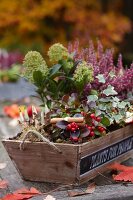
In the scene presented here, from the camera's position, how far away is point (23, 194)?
2.68 m

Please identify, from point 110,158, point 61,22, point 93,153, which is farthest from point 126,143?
point 61,22

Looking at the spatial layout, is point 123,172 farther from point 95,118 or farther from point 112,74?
point 112,74

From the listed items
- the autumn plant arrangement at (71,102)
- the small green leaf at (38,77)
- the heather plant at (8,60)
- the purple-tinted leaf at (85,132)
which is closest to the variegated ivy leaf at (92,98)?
the autumn plant arrangement at (71,102)

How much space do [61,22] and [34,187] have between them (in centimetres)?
703

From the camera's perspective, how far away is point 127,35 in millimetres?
11172

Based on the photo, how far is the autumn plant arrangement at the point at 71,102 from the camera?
277 centimetres

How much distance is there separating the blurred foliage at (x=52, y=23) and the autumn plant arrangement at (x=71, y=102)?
4.89 metres

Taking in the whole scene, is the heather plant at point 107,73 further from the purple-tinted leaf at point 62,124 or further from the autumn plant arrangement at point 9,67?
the autumn plant arrangement at point 9,67

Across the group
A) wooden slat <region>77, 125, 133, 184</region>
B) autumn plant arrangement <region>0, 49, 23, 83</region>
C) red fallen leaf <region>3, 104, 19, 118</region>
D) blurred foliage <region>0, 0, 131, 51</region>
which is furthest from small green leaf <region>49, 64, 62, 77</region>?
blurred foliage <region>0, 0, 131, 51</region>

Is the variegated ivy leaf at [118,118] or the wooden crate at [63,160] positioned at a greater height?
the variegated ivy leaf at [118,118]

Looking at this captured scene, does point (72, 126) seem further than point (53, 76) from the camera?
No

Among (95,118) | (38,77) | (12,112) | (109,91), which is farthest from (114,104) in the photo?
(12,112)

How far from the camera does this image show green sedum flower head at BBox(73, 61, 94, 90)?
2919 millimetres

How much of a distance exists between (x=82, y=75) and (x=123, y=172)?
2.02ft
